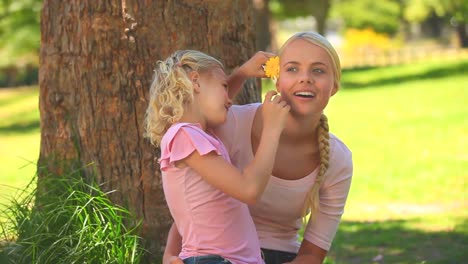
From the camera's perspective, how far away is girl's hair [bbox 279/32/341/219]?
12.7 feet

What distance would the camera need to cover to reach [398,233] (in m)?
8.10

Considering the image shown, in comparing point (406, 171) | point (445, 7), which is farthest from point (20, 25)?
point (406, 171)

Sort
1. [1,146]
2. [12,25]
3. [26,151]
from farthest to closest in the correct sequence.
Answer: [12,25] < [1,146] < [26,151]

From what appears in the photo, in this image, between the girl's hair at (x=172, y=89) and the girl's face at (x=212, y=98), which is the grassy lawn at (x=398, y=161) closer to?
the girl's hair at (x=172, y=89)

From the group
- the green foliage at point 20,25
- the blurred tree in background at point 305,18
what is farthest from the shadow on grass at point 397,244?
the green foliage at point 20,25

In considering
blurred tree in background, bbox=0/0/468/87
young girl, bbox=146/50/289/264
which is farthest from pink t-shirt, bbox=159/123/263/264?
blurred tree in background, bbox=0/0/468/87

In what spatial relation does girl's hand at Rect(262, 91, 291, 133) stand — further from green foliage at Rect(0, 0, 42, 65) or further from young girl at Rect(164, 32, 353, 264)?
green foliage at Rect(0, 0, 42, 65)

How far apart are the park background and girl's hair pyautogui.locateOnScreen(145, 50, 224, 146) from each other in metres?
1.27

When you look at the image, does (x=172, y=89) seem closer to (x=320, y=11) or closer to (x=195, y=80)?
(x=195, y=80)

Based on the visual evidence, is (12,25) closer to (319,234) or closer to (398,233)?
(398,233)

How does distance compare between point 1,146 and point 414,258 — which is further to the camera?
point 1,146

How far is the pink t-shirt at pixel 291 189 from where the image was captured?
405 centimetres

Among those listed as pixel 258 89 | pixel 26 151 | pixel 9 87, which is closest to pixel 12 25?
pixel 26 151

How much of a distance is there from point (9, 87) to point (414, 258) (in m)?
34.8
